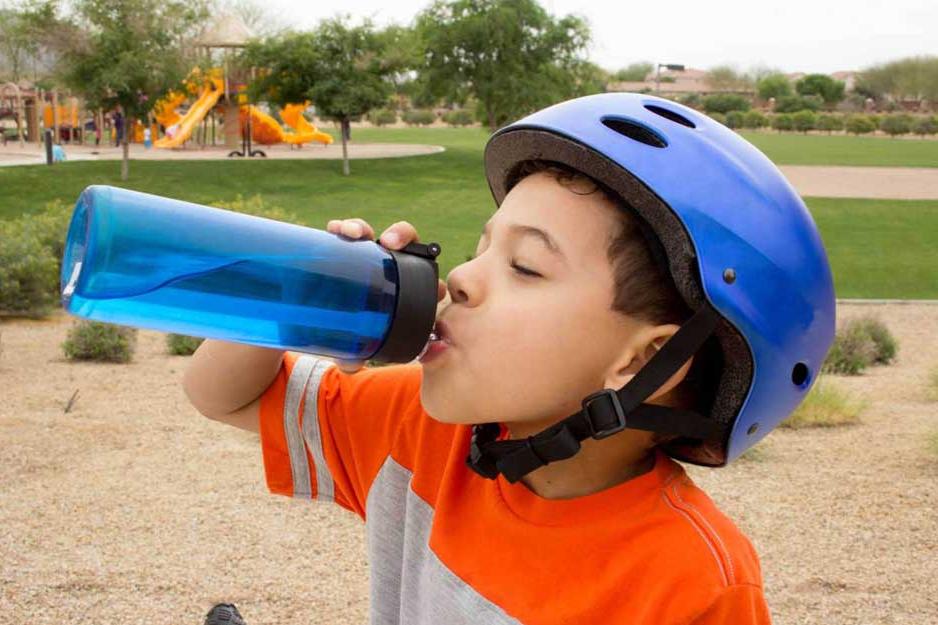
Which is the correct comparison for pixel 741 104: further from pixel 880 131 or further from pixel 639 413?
pixel 639 413

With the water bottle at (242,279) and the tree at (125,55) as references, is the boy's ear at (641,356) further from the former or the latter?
the tree at (125,55)

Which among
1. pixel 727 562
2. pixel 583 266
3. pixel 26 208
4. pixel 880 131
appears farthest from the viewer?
pixel 880 131

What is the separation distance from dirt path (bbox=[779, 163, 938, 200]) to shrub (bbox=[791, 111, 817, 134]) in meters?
32.9

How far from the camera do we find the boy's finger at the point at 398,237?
6.90ft

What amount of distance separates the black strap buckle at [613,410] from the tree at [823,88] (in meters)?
105

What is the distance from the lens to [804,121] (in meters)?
70.1

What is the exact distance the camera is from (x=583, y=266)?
1.97 meters

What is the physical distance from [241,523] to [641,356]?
138 inches

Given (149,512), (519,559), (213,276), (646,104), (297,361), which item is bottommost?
(149,512)

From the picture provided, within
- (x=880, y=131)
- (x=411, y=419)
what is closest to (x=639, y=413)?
(x=411, y=419)

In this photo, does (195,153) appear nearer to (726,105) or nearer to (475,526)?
(475,526)

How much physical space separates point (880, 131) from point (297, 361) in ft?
244

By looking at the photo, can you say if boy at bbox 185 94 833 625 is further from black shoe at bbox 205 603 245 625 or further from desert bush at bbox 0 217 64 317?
desert bush at bbox 0 217 64 317

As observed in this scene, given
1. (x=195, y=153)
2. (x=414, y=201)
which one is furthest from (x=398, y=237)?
(x=195, y=153)
